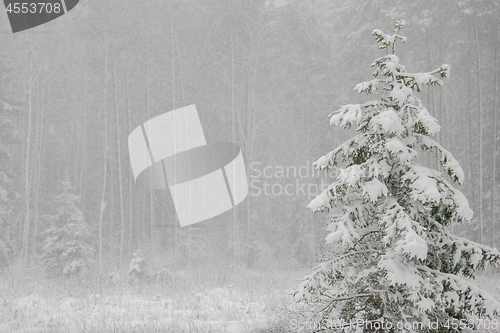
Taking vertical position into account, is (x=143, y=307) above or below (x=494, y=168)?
below

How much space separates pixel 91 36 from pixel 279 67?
41.5 feet

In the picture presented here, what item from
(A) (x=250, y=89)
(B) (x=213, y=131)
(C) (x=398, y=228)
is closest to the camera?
(C) (x=398, y=228)

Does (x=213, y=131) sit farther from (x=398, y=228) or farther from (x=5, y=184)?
(x=398, y=228)

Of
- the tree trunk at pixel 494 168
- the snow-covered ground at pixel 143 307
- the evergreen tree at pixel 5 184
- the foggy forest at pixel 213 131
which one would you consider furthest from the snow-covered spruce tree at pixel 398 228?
the evergreen tree at pixel 5 184

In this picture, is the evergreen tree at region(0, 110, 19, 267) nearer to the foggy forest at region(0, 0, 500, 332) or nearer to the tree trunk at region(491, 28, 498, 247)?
the foggy forest at region(0, 0, 500, 332)

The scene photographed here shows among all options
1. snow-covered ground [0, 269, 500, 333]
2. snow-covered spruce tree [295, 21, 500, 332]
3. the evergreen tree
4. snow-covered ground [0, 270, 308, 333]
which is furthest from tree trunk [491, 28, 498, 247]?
the evergreen tree

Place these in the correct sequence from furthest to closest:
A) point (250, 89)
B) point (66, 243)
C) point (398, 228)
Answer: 1. point (250, 89)
2. point (66, 243)
3. point (398, 228)

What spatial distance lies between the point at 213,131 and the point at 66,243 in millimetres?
13896

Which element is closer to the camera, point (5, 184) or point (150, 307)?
point (150, 307)

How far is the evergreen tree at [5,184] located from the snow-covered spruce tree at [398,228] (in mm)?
18449

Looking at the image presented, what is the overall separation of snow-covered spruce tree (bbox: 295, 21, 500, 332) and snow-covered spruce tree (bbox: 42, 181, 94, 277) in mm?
13414

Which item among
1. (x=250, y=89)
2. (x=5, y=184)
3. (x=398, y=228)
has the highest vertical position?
(x=250, y=89)

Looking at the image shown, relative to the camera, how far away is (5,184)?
18969 millimetres

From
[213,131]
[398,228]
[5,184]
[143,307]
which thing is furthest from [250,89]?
[398,228]
